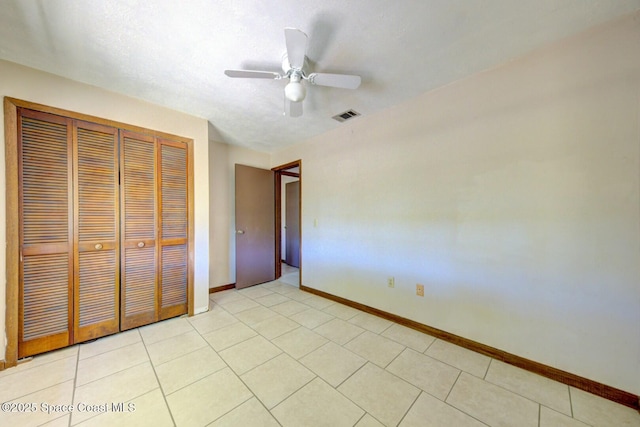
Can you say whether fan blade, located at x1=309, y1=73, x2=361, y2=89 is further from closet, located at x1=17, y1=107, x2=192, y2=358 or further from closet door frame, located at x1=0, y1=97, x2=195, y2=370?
closet door frame, located at x1=0, y1=97, x2=195, y2=370

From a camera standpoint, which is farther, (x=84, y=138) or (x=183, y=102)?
(x=183, y=102)

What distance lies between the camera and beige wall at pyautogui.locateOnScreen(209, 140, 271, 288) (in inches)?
136

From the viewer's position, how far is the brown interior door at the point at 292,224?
521 cm

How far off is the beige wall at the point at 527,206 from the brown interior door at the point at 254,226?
2020 mm

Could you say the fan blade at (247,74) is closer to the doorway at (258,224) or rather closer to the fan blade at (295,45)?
the fan blade at (295,45)

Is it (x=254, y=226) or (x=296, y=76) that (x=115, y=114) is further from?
(x=254, y=226)

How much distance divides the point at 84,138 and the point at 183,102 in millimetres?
905

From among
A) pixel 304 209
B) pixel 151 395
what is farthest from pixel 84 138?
pixel 304 209

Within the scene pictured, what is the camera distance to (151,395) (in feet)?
4.71

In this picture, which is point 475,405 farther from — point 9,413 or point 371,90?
point 9,413

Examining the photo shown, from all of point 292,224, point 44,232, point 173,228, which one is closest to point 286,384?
point 173,228

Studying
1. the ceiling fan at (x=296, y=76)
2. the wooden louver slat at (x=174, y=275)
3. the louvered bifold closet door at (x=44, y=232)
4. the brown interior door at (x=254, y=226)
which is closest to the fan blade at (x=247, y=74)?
the ceiling fan at (x=296, y=76)

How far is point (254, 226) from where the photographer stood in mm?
3785

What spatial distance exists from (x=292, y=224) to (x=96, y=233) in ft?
11.8
